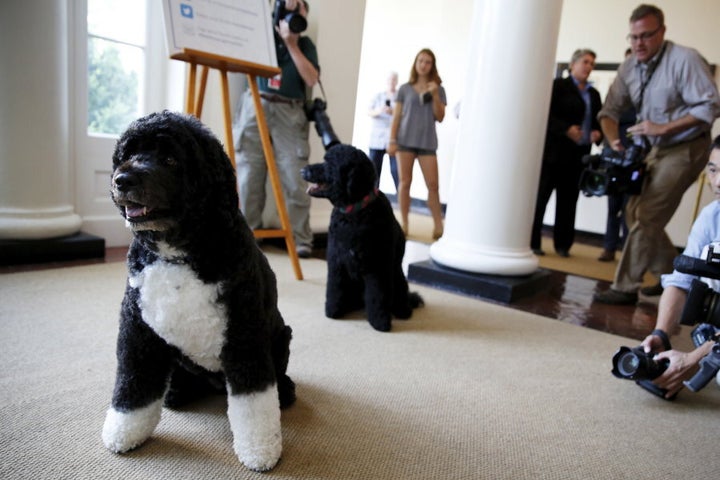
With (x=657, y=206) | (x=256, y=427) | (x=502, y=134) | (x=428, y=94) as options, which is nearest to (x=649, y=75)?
(x=657, y=206)

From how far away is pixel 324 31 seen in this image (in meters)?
3.64

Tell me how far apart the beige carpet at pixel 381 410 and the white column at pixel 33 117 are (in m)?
0.46

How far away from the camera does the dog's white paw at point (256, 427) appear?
3.48 ft

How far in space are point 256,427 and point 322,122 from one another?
2.03m

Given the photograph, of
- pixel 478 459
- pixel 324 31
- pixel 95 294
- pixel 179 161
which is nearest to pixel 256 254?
pixel 179 161

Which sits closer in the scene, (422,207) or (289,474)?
(289,474)

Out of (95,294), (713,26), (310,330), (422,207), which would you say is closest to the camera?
(310,330)

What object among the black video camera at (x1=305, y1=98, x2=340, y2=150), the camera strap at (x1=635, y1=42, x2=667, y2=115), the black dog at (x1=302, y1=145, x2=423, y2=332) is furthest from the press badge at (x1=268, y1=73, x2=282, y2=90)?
the camera strap at (x1=635, y1=42, x2=667, y2=115)

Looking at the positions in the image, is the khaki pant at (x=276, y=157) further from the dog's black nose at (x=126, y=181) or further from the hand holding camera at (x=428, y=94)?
the dog's black nose at (x=126, y=181)

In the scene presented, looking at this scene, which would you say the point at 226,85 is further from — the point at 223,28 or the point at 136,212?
the point at 136,212

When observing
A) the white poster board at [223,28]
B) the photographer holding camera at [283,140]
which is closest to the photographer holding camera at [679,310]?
the white poster board at [223,28]

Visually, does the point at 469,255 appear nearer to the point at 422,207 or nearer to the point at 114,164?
the point at 114,164

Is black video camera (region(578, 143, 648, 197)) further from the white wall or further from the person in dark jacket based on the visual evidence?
the white wall

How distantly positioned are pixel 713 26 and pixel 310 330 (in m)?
5.61
